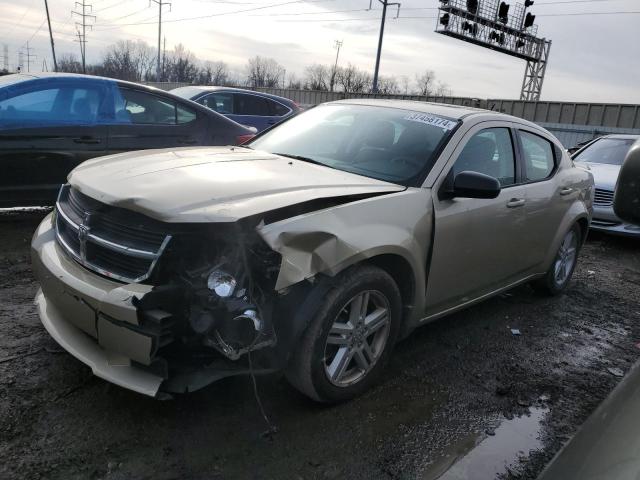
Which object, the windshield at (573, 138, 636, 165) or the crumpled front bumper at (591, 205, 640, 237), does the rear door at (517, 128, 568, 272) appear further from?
the windshield at (573, 138, 636, 165)

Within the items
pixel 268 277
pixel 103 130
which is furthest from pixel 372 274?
pixel 103 130

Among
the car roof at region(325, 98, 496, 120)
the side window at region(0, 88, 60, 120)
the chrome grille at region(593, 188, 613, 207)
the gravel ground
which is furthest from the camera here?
the chrome grille at region(593, 188, 613, 207)

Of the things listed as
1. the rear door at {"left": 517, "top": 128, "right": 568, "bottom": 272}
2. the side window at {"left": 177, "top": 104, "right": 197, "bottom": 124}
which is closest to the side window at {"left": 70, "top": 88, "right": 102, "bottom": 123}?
the side window at {"left": 177, "top": 104, "right": 197, "bottom": 124}

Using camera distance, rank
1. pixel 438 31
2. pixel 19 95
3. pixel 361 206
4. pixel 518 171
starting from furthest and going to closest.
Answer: pixel 438 31
pixel 19 95
pixel 518 171
pixel 361 206

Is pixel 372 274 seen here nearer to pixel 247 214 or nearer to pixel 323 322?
pixel 323 322

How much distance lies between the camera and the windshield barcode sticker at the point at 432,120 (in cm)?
372

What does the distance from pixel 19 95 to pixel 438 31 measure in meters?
37.4

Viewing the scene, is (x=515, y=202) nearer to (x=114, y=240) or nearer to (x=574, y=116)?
(x=114, y=240)

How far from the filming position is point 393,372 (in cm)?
348

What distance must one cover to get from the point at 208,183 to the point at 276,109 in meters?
9.17

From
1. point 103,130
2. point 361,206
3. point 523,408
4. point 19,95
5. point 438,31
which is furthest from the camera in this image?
point 438,31

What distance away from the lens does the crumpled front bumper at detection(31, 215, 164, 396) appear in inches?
92.6

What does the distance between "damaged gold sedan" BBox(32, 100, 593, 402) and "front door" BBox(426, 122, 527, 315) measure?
14 millimetres

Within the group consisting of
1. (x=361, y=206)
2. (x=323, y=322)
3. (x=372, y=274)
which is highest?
(x=361, y=206)
